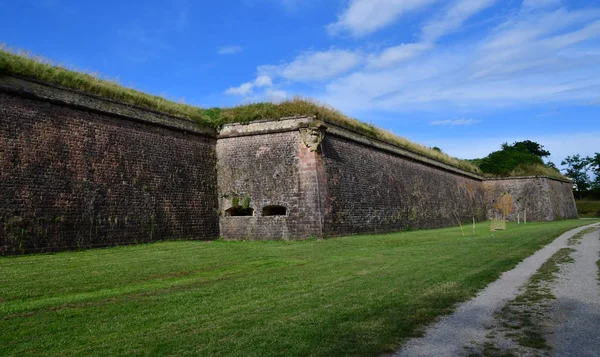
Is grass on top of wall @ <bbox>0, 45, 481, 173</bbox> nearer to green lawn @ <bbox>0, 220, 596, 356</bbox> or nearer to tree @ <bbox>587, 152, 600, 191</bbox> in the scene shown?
green lawn @ <bbox>0, 220, 596, 356</bbox>

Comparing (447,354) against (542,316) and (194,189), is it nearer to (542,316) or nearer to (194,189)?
(542,316)

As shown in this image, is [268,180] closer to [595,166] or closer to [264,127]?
[264,127]

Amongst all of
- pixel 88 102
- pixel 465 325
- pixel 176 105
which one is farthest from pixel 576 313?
pixel 176 105

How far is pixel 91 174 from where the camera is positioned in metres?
15.2

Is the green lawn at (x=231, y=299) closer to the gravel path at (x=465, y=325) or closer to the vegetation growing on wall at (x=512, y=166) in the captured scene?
the gravel path at (x=465, y=325)

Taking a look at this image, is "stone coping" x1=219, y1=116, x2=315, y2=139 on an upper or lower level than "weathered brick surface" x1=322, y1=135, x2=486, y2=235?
upper

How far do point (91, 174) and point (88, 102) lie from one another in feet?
7.89

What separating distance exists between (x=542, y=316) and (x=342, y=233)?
14.3m

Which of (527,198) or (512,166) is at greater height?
(512,166)

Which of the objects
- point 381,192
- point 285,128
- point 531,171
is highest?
point 285,128

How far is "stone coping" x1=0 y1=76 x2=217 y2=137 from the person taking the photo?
13.6 meters

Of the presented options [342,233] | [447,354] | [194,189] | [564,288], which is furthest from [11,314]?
[342,233]

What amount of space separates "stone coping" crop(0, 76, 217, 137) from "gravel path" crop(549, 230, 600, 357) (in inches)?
560

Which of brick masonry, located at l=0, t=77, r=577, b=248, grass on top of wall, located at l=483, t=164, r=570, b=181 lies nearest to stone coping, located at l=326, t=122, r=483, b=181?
brick masonry, located at l=0, t=77, r=577, b=248
